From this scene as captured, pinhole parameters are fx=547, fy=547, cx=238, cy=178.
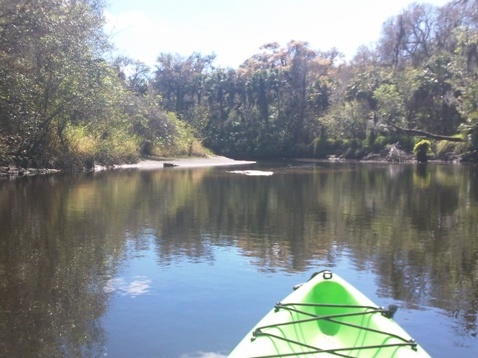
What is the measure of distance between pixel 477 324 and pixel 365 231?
5.89 m

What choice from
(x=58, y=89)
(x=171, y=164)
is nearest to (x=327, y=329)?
(x=58, y=89)

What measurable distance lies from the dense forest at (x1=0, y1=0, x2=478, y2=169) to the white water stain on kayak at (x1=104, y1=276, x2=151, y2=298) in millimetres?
14760

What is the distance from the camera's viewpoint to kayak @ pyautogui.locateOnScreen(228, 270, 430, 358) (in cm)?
418

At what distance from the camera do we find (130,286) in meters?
7.64

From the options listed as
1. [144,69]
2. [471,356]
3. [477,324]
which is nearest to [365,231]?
[477,324]

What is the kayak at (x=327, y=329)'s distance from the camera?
165 inches

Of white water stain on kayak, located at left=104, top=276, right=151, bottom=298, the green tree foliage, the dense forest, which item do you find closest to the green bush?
the dense forest

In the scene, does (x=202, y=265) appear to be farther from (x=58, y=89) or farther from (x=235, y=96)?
(x=235, y=96)

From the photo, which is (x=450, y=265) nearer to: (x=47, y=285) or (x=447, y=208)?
(x=47, y=285)

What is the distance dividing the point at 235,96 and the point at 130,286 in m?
56.2

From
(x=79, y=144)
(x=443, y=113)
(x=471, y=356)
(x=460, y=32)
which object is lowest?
(x=471, y=356)

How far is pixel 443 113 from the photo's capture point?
149 feet

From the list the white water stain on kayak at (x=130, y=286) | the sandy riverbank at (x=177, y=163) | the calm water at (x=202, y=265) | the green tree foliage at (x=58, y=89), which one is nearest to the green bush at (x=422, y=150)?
the sandy riverbank at (x=177, y=163)

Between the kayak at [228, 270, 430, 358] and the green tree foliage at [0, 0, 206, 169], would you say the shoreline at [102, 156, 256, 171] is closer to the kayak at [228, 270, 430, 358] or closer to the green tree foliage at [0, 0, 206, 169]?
the green tree foliage at [0, 0, 206, 169]
